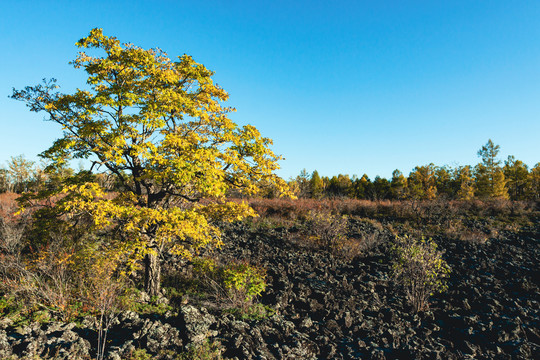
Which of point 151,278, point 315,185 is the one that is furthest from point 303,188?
point 151,278

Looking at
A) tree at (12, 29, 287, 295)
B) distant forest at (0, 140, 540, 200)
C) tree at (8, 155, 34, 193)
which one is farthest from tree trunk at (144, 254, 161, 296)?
tree at (8, 155, 34, 193)

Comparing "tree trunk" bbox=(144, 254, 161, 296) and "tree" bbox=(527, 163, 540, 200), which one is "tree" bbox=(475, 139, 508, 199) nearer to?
"tree" bbox=(527, 163, 540, 200)

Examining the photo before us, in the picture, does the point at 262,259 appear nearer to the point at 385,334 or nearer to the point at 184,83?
the point at 385,334

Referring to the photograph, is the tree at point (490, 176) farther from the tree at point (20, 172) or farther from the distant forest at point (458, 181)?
the tree at point (20, 172)

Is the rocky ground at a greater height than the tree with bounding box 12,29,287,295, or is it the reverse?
the tree with bounding box 12,29,287,295

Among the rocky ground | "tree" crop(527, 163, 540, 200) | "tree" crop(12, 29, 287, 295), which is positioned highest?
"tree" crop(527, 163, 540, 200)

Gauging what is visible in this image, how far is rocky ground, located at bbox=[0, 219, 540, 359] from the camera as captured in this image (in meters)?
5.06

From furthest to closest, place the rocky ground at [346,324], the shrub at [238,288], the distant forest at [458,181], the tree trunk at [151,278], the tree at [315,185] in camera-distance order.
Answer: the tree at [315,185] → the distant forest at [458,181] → the tree trunk at [151,278] → the shrub at [238,288] → the rocky ground at [346,324]

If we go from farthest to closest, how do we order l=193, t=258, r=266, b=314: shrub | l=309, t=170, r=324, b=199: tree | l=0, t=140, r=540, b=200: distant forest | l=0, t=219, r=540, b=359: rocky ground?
1. l=309, t=170, r=324, b=199: tree
2. l=0, t=140, r=540, b=200: distant forest
3. l=193, t=258, r=266, b=314: shrub
4. l=0, t=219, r=540, b=359: rocky ground

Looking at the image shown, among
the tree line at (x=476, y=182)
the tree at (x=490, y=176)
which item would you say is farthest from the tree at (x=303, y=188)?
the tree at (x=490, y=176)

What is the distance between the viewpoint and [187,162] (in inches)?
203

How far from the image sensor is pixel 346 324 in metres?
6.45

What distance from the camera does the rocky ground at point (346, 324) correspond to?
199 inches

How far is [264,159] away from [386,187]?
196 feet
